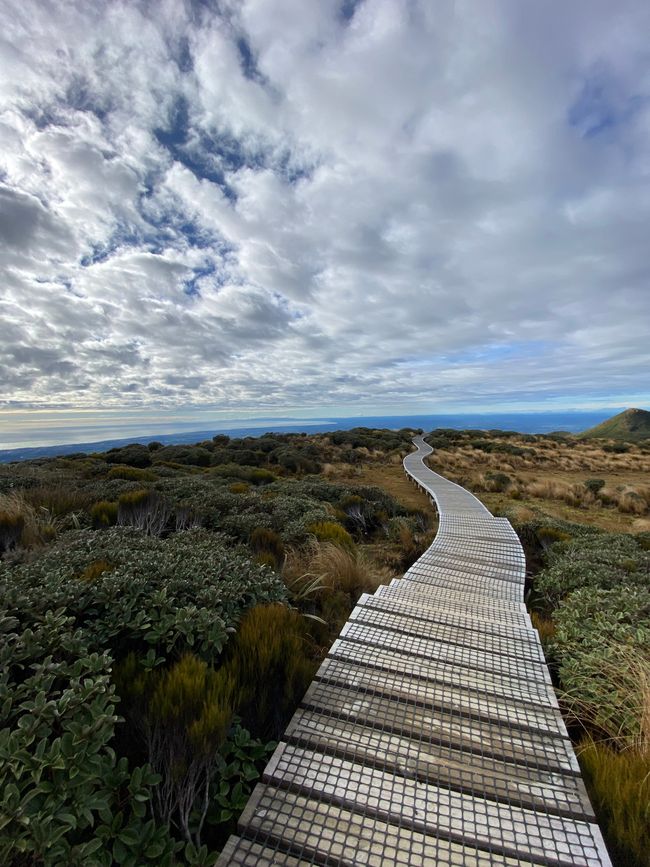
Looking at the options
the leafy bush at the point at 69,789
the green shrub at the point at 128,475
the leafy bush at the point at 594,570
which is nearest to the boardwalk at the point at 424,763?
the leafy bush at the point at 69,789

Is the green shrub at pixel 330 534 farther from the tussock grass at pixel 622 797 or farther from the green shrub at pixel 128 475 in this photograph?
the green shrub at pixel 128 475

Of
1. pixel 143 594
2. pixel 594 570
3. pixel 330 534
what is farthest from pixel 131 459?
pixel 594 570

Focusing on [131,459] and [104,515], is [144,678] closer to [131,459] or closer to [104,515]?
[104,515]

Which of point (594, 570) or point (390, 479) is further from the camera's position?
point (390, 479)

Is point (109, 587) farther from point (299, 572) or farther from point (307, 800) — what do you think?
point (299, 572)

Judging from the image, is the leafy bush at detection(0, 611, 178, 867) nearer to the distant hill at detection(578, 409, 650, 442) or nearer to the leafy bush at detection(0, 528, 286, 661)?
the leafy bush at detection(0, 528, 286, 661)

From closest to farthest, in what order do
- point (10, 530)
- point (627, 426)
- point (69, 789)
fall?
1. point (69, 789)
2. point (10, 530)
3. point (627, 426)

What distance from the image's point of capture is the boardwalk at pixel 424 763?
67.7 inches

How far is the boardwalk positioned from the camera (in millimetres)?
1719

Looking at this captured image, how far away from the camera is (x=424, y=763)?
84.6 inches

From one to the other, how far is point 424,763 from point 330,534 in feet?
14.1

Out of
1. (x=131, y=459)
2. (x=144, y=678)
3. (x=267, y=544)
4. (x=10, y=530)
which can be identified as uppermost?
(x=144, y=678)

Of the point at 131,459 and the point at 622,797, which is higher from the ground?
the point at 622,797

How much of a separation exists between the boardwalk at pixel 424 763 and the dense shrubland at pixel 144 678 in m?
0.23
